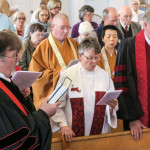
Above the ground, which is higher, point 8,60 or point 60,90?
point 8,60

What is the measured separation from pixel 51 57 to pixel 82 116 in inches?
65.3

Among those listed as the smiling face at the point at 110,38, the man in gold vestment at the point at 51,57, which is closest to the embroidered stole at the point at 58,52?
the man in gold vestment at the point at 51,57

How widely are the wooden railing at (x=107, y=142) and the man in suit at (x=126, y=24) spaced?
3.66 meters

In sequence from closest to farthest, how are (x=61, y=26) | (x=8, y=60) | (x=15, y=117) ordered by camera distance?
(x=15, y=117) < (x=8, y=60) < (x=61, y=26)

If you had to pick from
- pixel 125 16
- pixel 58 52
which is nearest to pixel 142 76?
pixel 58 52

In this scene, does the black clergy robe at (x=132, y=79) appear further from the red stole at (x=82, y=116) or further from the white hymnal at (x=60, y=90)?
the white hymnal at (x=60, y=90)

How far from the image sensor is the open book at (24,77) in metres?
2.51

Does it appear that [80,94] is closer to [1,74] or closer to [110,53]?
[1,74]

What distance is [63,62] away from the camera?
4637 mm

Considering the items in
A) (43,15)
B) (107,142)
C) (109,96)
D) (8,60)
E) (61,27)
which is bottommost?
(107,142)

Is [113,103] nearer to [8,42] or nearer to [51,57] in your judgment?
[8,42]

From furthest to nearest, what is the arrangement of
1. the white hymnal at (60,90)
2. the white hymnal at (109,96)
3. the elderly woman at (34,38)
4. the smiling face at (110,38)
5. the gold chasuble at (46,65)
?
1. the elderly woman at (34,38)
2. the smiling face at (110,38)
3. the gold chasuble at (46,65)
4. the white hymnal at (109,96)
5. the white hymnal at (60,90)

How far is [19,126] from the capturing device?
196 cm

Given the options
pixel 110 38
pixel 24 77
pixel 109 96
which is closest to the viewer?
pixel 24 77
